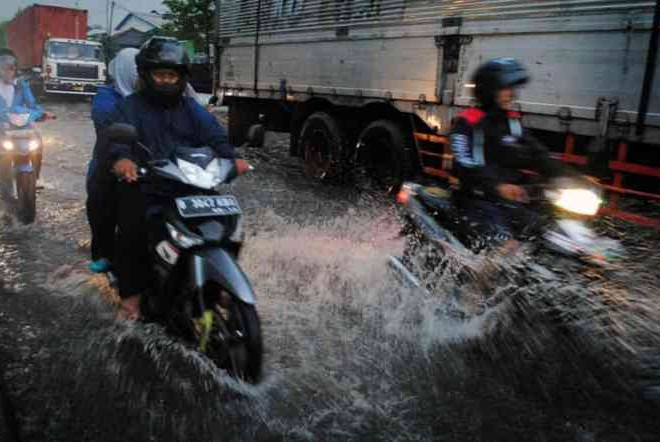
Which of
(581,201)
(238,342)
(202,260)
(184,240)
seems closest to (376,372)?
(238,342)

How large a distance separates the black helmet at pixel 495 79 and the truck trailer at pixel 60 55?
22312mm

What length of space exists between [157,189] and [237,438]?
4.57 ft

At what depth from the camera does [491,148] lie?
383 cm

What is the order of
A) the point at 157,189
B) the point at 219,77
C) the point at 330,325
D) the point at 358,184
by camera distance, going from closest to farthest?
the point at 157,189
the point at 330,325
the point at 358,184
the point at 219,77

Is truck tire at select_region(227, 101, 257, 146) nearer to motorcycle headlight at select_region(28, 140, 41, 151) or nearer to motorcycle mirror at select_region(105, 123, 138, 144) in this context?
motorcycle headlight at select_region(28, 140, 41, 151)

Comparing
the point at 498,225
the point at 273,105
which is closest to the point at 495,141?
the point at 498,225

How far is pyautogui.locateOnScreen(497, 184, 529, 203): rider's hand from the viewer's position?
3.54 metres

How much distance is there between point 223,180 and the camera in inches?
135

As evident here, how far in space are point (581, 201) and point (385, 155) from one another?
4.94 meters

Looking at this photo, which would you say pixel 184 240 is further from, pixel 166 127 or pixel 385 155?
pixel 385 155

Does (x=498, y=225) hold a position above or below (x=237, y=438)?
above

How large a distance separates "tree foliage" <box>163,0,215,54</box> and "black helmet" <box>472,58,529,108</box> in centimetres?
2342

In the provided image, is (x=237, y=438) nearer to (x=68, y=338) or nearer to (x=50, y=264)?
(x=68, y=338)

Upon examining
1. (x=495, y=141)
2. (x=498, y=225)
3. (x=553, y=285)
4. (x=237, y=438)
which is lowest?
(x=237, y=438)
